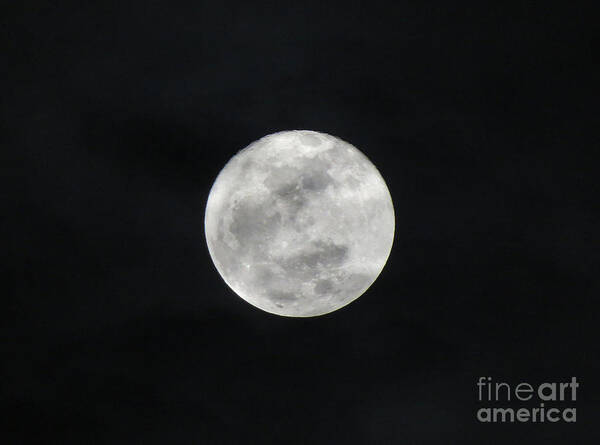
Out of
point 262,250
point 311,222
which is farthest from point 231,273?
point 311,222

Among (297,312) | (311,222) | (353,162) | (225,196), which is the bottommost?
(297,312)

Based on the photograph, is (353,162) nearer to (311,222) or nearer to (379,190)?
(379,190)

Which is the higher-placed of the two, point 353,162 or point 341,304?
point 353,162

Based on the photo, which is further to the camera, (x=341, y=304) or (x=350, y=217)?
(x=341, y=304)

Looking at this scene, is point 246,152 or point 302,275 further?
point 246,152

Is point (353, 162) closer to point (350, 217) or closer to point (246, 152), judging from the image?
point (350, 217)

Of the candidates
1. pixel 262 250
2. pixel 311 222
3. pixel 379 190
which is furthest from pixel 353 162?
pixel 262 250
